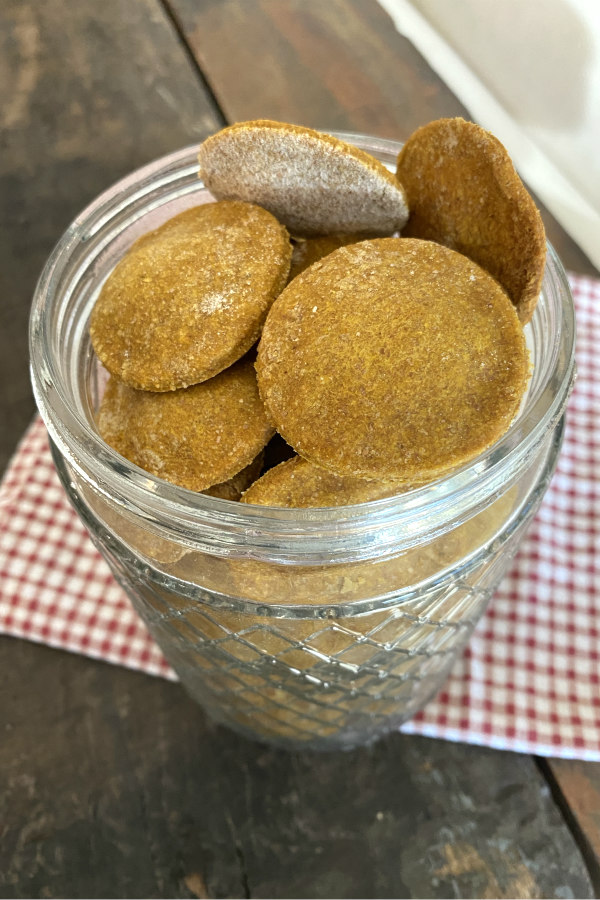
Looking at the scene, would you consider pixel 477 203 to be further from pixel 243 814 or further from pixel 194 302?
pixel 243 814

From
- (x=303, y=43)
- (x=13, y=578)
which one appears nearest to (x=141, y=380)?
(x=13, y=578)

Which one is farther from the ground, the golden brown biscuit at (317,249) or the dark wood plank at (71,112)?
the golden brown biscuit at (317,249)

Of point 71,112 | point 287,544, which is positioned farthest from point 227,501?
Answer: point 71,112

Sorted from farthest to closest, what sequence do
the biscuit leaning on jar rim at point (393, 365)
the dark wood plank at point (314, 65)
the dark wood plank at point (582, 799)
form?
the dark wood plank at point (314, 65), the dark wood plank at point (582, 799), the biscuit leaning on jar rim at point (393, 365)

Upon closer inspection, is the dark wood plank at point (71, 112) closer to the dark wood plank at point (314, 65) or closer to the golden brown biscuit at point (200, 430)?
the dark wood plank at point (314, 65)

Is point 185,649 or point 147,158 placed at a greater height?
point 147,158

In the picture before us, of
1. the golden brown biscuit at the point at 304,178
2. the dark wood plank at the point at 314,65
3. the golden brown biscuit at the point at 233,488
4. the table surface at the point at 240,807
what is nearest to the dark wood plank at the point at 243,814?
the table surface at the point at 240,807

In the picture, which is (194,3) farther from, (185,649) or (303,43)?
(185,649)

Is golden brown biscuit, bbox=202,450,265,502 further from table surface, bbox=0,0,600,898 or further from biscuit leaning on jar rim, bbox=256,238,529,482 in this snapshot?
table surface, bbox=0,0,600,898
